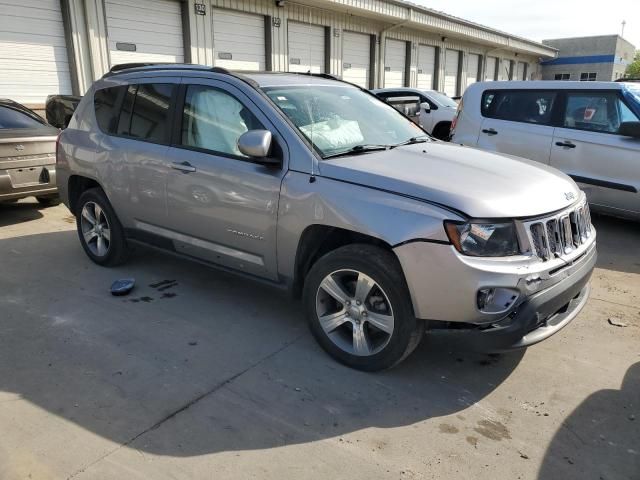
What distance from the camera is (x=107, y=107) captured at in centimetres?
494

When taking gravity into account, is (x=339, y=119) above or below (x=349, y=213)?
above

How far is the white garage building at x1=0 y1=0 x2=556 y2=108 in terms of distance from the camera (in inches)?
441

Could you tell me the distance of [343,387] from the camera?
10.4 ft

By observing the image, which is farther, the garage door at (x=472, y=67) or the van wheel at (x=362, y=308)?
the garage door at (x=472, y=67)

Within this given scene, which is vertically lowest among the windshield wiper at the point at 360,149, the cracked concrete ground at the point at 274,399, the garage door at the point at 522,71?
the cracked concrete ground at the point at 274,399

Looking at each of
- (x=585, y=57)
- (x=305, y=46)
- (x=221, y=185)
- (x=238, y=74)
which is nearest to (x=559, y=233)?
(x=221, y=185)

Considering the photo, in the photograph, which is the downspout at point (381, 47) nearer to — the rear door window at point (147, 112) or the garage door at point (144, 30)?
the garage door at point (144, 30)

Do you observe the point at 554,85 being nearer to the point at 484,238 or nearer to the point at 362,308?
the point at 484,238

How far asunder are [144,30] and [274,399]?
1208 cm

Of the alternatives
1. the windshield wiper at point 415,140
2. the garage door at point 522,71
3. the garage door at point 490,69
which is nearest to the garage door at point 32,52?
the windshield wiper at point 415,140

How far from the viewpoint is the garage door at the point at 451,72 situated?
26.2m

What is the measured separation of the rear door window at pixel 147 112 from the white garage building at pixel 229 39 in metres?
→ 7.99

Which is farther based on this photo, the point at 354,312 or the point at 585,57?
the point at 585,57

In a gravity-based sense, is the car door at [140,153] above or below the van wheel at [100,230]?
above
